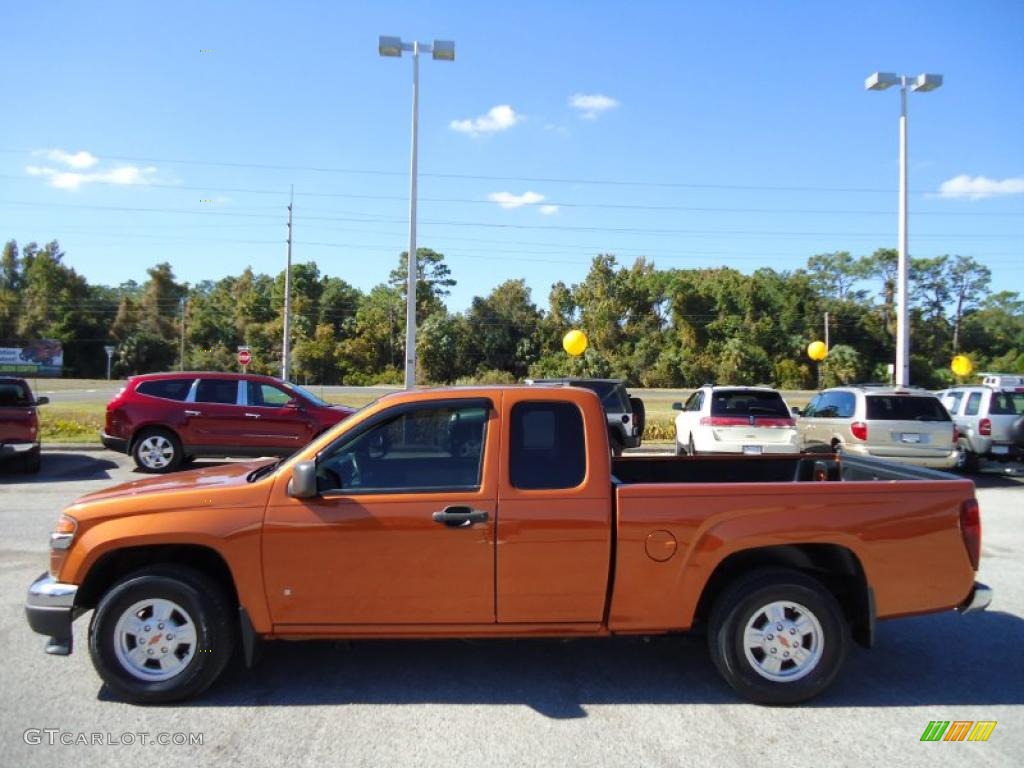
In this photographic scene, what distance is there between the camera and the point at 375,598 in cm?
394

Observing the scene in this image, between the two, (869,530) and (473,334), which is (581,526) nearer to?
(869,530)

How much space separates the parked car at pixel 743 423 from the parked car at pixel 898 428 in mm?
511

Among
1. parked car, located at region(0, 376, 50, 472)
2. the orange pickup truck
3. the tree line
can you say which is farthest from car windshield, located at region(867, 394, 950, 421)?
the tree line

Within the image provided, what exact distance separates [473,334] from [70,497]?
5142 cm

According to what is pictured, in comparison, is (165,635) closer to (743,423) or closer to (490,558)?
(490,558)

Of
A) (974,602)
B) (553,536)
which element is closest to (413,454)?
(553,536)

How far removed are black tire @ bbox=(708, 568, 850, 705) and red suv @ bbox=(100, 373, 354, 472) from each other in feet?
32.4

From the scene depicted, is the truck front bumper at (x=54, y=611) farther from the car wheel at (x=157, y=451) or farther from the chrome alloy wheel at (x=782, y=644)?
the car wheel at (x=157, y=451)

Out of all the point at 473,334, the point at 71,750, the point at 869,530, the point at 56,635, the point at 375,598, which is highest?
the point at 473,334

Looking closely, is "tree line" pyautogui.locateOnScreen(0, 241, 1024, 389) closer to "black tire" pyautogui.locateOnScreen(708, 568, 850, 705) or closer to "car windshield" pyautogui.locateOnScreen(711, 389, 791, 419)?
"car windshield" pyautogui.locateOnScreen(711, 389, 791, 419)

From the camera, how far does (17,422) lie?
12.2 meters

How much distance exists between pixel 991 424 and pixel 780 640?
12.4m

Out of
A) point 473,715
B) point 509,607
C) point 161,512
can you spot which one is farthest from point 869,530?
point 161,512

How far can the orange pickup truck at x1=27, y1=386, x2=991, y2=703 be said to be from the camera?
3.92m
